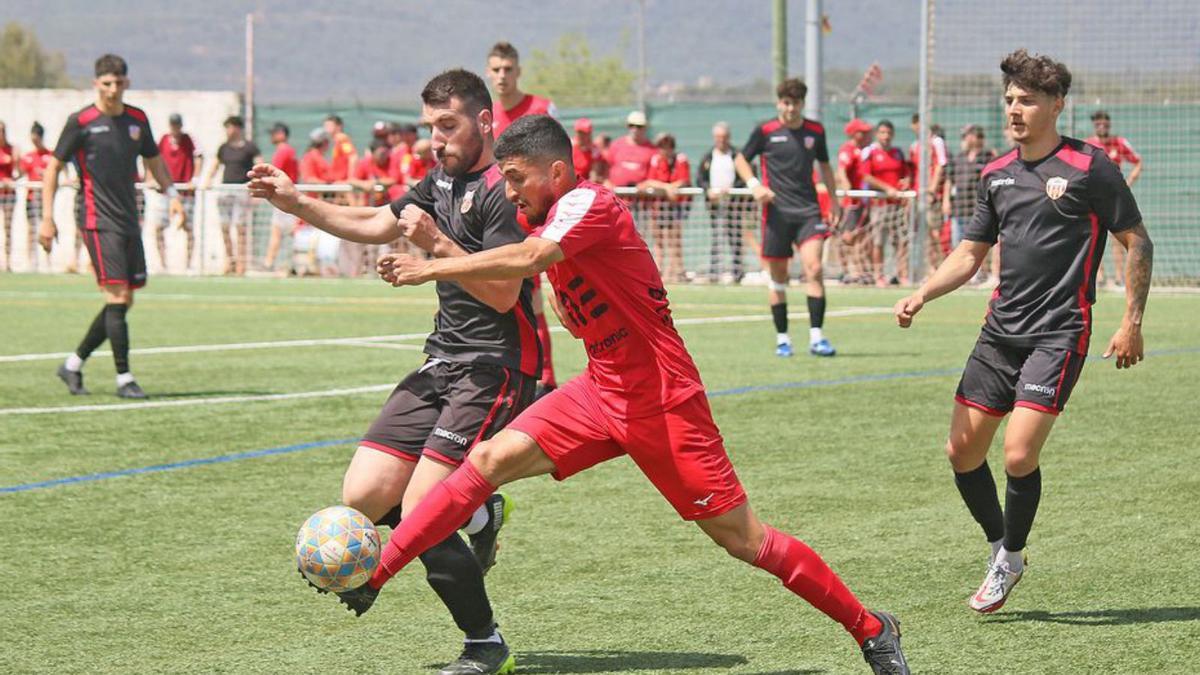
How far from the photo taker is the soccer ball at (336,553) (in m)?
5.52

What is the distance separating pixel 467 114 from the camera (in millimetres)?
6406

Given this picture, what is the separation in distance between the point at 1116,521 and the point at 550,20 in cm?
12922

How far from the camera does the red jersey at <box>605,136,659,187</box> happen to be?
24.9 meters

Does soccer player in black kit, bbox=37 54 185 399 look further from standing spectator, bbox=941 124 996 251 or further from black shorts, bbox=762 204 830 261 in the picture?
standing spectator, bbox=941 124 996 251

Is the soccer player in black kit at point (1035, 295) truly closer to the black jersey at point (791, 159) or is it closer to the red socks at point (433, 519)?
the red socks at point (433, 519)

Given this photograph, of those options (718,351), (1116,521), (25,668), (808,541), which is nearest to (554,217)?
(25,668)

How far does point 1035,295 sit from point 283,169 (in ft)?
68.6

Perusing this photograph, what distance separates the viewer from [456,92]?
6340 millimetres

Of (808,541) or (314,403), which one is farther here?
(314,403)

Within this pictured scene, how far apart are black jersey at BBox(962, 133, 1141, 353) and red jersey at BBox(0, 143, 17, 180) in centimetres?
2420

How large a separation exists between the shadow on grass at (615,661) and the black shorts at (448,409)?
717 mm

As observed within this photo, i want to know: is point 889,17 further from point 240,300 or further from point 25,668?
point 25,668

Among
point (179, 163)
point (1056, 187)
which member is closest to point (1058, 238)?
point (1056, 187)

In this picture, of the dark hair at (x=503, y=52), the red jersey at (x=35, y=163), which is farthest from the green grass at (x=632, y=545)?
the red jersey at (x=35, y=163)
